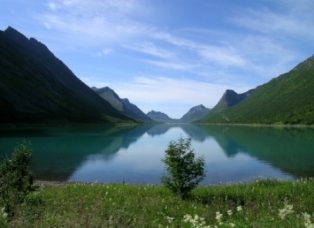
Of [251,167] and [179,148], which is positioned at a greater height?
[179,148]

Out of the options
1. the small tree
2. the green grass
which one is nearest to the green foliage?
the green grass

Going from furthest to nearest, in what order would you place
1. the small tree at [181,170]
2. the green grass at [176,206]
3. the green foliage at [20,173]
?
1. the small tree at [181,170]
2. the green foliage at [20,173]
3. the green grass at [176,206]

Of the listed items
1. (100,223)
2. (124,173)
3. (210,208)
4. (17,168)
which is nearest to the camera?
(100,223)

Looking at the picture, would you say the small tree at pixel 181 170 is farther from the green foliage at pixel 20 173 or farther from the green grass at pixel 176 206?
the green foliage at pixel 20 173

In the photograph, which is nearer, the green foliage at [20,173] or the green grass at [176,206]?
the green grass at [176,206]

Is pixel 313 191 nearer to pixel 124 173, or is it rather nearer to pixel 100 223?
pixel 100 223

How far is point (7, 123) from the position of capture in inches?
5349

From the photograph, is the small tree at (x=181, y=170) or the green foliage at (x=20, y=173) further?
the small tree at (x=181, y=170)

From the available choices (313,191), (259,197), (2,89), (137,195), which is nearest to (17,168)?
(137,195)

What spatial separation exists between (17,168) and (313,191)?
1440 cm

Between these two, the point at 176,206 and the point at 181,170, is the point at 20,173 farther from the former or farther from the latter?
the point at 181,170

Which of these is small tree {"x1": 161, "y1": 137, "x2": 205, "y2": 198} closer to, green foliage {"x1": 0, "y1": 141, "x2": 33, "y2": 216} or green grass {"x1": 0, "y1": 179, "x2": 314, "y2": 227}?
green grass {"x1": 0, "y1": 179, "x2": 314, "y2": 227}

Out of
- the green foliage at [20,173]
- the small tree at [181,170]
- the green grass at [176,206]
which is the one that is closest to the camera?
the green grass at [176,206]

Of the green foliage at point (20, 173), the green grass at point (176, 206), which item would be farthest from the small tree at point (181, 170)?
the green foliage at point (20, 173)
